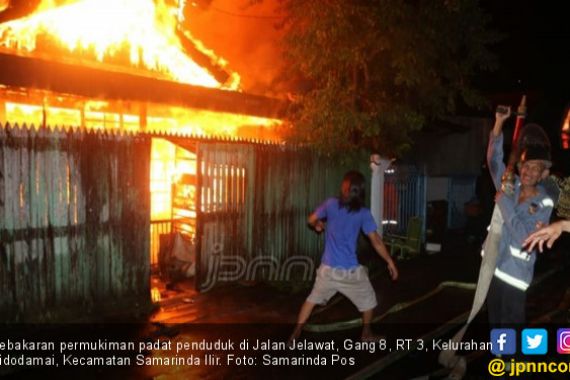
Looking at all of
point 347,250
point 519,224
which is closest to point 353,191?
point 347,250

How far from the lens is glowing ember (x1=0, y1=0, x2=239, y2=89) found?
1036 centimetres

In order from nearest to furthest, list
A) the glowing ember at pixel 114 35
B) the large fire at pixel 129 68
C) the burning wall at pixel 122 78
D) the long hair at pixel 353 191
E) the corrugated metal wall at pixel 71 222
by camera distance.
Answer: the long hair at pixel 353 191, the corrugated metal wall at pixel 71 222, the burning wall at pixel 122 78, the large fire at pixel 129 68, the glowing ember at pixel 114 35

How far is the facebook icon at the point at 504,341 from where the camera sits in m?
4.48

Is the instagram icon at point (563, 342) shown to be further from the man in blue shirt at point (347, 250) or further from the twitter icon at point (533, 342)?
the man in blue shirt at point (347, 250)

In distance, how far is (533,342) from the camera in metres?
4.84

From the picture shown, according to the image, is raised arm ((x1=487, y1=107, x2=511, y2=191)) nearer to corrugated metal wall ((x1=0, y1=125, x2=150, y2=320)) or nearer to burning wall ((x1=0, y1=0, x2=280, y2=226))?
corrugated metal wall ((x1=0, y1=125, x2=150, y2=320))

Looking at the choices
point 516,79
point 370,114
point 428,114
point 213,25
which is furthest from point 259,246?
point 516,79

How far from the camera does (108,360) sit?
5.37 metres

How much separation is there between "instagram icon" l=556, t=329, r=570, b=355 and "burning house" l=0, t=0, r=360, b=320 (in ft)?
17.4

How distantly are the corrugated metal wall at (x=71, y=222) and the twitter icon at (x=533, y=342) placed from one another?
5.56 meters

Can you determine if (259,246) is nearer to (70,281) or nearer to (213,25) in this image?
(70,281)

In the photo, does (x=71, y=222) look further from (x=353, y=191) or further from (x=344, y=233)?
(x=353, y=191)

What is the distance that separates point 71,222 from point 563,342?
22.4 feet

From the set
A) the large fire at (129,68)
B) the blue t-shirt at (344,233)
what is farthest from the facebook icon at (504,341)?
the large fire at (129,68)
